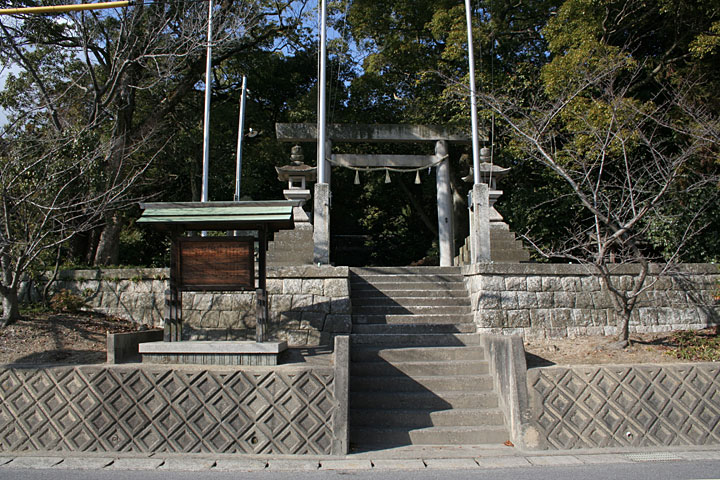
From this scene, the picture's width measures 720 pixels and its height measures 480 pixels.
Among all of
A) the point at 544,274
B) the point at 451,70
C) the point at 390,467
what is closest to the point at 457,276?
the point at 544,274

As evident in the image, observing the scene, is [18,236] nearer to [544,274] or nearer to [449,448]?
[449,448]

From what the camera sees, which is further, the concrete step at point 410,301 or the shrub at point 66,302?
the concrete step at point 410,301

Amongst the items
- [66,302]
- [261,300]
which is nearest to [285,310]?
[261,300]

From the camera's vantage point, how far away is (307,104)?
15.9 meters

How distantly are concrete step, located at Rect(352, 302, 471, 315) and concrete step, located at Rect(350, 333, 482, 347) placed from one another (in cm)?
111

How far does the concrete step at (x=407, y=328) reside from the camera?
27.0 ft

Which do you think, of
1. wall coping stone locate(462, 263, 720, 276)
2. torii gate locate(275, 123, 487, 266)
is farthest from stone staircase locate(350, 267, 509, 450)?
torii gate locate(275, 123, 487, 266)

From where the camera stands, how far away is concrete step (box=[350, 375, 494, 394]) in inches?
260

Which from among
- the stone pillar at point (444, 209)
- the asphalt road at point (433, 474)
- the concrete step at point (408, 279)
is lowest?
the asphalt road at point (433, 474)

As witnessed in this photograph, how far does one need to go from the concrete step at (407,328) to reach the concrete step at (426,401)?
1818mm

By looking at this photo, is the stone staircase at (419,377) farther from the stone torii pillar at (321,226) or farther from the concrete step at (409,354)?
the stone torii pillar at (321,226)

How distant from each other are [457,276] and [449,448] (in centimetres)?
456

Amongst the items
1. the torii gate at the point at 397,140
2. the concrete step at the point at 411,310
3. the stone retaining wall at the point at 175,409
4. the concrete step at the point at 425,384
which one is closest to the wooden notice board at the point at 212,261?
the stone retaining wall at the point at 175,409

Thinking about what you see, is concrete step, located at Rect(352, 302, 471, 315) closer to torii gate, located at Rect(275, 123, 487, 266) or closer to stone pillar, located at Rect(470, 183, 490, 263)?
stone pillar, located at Rect(470, 183, 490, 263)
